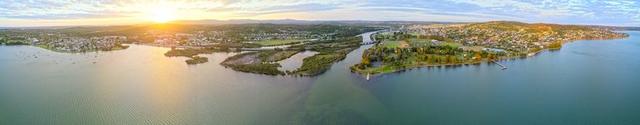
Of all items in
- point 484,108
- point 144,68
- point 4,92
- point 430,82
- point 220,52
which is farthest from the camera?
point 220,52

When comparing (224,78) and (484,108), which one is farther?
(224,78)

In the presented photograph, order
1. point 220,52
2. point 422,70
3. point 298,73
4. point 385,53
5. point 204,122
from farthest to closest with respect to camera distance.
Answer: point 220,52
point 385,53
point 422,70
point 298,73
point 204,122

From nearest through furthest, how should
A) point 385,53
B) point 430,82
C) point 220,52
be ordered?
point 430,82 < point 385,53 < point 220,52

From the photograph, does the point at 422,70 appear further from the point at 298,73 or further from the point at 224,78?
the point at 224,78

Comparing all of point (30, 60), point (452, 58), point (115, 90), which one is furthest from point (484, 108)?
point (30, 60)

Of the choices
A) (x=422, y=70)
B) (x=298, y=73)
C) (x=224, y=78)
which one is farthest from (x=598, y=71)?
(x=224, y=78)

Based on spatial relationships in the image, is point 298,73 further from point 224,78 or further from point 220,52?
point 220,52
